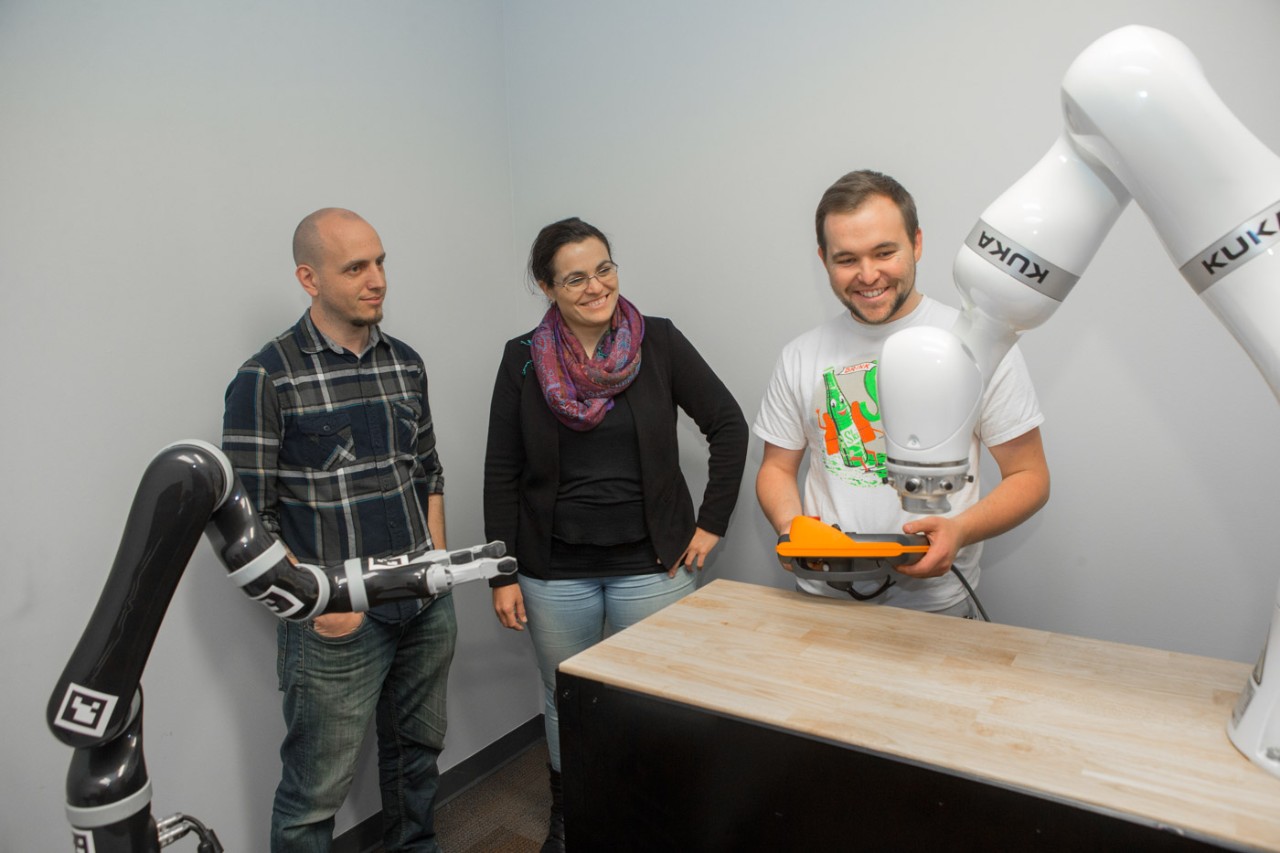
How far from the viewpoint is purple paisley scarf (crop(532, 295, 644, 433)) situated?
1.86m

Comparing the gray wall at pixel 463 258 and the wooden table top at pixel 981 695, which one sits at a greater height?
the gray wall at pixel 463 258

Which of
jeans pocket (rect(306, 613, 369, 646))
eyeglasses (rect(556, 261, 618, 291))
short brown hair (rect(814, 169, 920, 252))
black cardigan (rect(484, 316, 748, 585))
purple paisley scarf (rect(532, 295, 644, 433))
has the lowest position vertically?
jeans pocket (rect(306, 613, 369, 646))

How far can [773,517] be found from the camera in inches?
62.6

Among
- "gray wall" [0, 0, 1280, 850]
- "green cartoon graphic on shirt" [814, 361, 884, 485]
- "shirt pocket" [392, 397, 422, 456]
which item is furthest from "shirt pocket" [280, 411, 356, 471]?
"green cartoon graphic on shirt" [814, 361, 884, 485]

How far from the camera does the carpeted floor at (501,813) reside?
214 cm

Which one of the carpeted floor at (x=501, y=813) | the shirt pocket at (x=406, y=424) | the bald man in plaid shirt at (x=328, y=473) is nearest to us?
the bald man in plaid shirt at (x=328, y=473)

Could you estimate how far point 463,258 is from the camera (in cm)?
250

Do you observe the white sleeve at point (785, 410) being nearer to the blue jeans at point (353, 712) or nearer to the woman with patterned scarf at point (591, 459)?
the woman with patterned scarf at point (591, 459)

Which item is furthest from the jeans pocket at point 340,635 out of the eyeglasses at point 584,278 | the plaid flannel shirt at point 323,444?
the eyeglasses at point 584,278

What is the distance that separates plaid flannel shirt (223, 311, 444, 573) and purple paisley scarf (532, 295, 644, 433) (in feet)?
1.17

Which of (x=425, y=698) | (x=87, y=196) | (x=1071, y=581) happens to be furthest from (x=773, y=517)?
(x=87, y=196)

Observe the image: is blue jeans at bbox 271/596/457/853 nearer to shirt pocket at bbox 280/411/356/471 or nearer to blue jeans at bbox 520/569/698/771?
blue jeans at bbox 520/569/698/771

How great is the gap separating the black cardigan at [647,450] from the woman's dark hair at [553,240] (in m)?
0.19

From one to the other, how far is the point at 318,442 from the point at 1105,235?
4.93 feet
